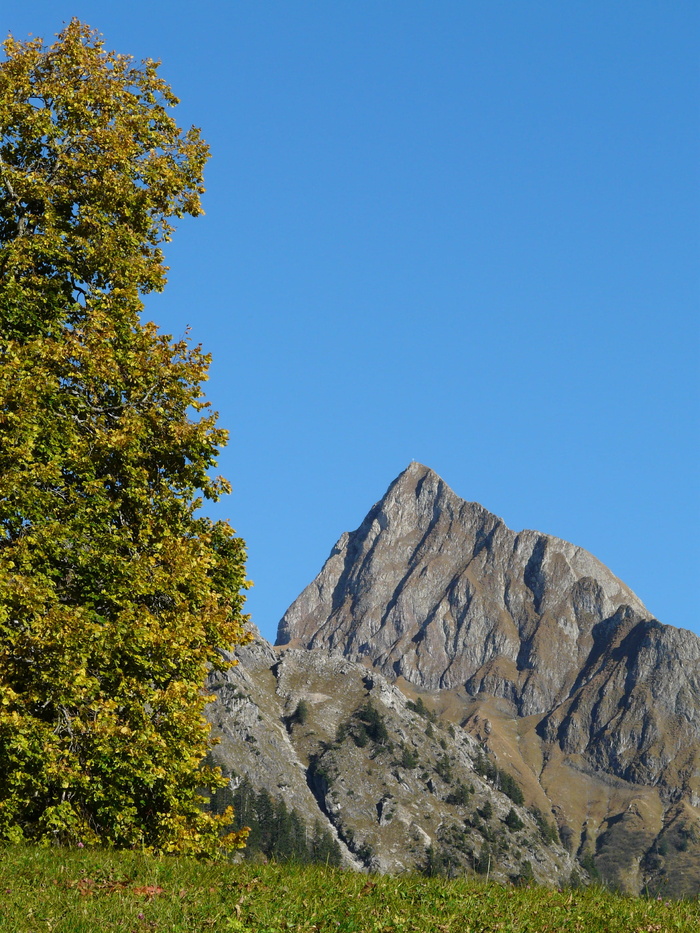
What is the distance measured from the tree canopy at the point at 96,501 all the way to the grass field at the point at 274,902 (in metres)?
2.97

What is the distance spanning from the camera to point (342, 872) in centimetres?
1808

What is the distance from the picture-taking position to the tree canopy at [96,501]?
20.7 metres

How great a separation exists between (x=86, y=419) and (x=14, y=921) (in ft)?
42.8

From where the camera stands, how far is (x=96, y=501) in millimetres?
22594

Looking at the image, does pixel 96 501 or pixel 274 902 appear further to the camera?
pixel 96 501

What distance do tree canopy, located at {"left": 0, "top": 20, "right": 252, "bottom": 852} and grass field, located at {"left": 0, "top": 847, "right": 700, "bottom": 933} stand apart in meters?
2.97

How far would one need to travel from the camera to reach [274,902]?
589 inches

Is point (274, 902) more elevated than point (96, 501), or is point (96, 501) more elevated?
point (96, 501)

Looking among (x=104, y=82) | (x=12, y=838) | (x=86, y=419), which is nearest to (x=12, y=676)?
(x=12, y=838)

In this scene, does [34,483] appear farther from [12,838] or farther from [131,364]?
[12,838]

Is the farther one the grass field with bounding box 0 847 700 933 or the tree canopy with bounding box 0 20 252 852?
the tree canopy with bounding box 0 20 252 852

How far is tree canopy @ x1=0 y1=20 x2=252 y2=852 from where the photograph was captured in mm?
20656

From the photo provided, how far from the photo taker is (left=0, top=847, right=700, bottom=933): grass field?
14031 millimetres

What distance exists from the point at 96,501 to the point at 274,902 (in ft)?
34.9
